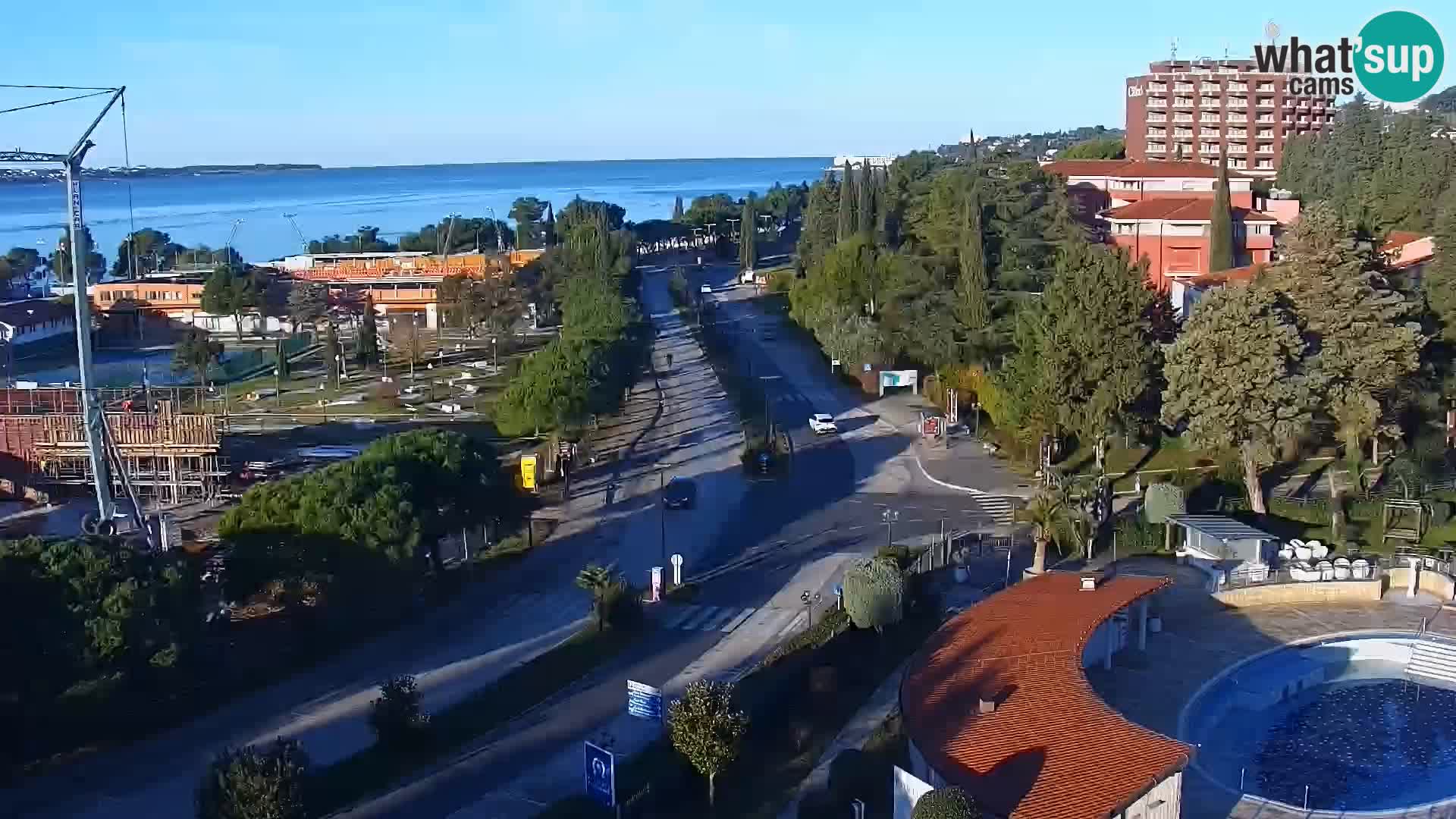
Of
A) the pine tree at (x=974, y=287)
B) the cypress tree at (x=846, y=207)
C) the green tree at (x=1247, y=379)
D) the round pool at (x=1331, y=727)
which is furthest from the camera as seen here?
the cypress tree at (x=846, y=207)

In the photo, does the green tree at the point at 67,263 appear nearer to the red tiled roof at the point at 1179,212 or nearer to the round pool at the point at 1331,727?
the red tiled roof at the point at 1179,212

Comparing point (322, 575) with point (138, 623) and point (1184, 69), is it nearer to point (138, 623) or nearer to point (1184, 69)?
point (138, 623)

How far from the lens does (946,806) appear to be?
40.5ft

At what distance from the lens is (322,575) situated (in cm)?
2058

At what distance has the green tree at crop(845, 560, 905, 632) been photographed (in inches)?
784

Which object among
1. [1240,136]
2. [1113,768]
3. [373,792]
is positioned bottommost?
[373,792]

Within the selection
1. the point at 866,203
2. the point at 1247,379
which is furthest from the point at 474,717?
the point at 866,203

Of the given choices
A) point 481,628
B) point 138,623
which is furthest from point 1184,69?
point 138,623

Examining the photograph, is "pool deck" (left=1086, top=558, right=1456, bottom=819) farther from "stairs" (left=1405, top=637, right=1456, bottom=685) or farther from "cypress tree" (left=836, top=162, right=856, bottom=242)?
"cypress tree" (left=836, top=162, right=856, bottom=242)

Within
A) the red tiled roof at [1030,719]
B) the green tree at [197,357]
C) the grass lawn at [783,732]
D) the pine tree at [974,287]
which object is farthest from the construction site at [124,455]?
the pine tree at [974,287]

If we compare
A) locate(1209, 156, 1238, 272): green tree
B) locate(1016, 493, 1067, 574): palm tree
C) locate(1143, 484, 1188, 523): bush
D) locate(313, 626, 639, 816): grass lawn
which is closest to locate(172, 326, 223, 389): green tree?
locate(313, 626, 639, 816): grass lawn

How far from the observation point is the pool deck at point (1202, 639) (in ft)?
56.0

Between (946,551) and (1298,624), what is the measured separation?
6314 mm

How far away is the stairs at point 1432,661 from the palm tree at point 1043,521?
19.5 feet
